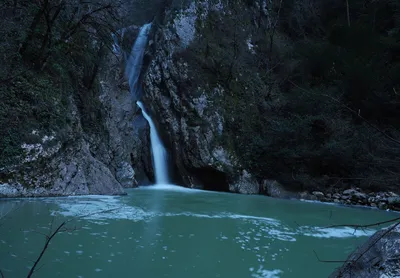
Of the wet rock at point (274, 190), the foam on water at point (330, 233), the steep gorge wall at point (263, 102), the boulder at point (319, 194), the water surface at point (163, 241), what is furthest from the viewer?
the steep gorge wall at point (263, 102)

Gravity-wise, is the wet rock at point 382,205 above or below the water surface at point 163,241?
below

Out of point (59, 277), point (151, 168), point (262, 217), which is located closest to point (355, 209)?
point (262, 217)

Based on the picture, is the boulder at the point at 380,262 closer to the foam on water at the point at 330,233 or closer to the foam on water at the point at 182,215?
the foam on water at the point at 182,215

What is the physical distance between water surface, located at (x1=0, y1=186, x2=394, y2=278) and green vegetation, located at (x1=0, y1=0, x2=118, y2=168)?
2214mm

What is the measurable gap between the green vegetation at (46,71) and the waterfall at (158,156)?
3.00m

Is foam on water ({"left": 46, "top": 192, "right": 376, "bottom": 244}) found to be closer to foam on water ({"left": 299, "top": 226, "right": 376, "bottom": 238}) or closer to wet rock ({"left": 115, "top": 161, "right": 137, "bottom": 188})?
foam on water ({"left": 299, "top": 226, "right": 376, "bottom": 238})

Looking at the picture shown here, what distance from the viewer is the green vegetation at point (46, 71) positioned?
842cm

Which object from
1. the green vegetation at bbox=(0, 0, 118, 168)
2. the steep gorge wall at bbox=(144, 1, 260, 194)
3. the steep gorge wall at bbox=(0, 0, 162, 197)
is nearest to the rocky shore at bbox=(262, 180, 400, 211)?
the steep gorge wall at bbox=(144, 1, 260, 194)

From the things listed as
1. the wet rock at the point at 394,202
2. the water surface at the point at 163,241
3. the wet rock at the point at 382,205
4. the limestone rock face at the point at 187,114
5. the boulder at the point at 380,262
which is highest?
the limestone rock face at the point at 187,114

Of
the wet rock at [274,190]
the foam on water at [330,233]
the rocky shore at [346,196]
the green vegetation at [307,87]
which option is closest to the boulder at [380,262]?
the foam on water at [330,233]

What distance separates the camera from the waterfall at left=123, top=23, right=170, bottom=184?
1453cm

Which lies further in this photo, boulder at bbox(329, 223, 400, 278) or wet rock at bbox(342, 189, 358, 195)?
wet rock at bbox(342, 189, 358, 195)

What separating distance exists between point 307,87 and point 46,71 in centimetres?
1153

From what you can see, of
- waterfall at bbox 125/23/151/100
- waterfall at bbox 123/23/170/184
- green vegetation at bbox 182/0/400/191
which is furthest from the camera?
waterfall at bbox 125/23/151/100
